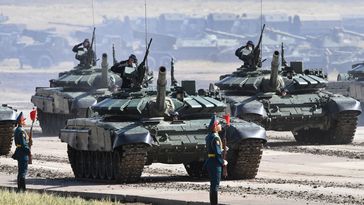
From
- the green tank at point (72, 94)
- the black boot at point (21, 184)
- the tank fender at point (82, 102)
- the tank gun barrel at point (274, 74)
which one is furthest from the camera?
the green tank at point (72, 94)

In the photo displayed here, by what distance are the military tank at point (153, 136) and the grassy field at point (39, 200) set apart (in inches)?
154

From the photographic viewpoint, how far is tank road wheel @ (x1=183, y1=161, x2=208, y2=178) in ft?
132

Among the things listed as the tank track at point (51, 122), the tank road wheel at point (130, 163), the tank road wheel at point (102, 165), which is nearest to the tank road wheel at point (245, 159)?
the tank road wheel at point (130, 163)

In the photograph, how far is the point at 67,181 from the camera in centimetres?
3984

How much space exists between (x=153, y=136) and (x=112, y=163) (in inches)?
45.3

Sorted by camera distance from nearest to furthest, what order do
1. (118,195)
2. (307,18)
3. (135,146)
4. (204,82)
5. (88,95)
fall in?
1. (118,195)
2. (135,146)
3. (88,95)
4. (204,82)
5. (307,18)

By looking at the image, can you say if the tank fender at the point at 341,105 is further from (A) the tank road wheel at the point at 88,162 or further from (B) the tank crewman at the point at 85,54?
(B) the tank crewman at the point at 85,54

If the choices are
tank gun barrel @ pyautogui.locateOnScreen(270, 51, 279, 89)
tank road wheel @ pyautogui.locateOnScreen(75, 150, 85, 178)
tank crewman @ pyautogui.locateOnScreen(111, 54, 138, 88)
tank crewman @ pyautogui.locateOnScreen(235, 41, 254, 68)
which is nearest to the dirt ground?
tank road wheel @ pyautogui.locateOnScreen(75, 150, 85, 178)

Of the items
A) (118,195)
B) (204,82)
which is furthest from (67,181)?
(204,82)

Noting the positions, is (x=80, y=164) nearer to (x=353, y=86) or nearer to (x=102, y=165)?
(x=102, y=165)

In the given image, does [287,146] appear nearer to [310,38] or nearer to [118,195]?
[118,195]

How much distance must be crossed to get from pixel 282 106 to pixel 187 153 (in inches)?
521

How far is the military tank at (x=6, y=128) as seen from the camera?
162ft

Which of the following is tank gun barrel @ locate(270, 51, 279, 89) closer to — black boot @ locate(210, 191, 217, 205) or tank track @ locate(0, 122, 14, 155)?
tank track @ locate(0, 122, 14, 155)
